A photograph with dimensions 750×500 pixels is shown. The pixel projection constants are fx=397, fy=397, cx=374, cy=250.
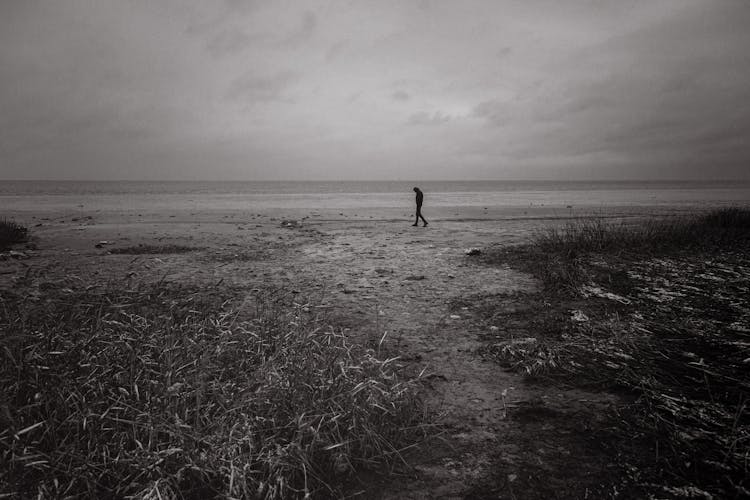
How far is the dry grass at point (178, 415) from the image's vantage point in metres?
2.28

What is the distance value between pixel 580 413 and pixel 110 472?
3.32 meters

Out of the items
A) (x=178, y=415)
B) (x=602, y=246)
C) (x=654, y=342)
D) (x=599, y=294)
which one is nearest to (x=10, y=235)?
(x=178, y=415)

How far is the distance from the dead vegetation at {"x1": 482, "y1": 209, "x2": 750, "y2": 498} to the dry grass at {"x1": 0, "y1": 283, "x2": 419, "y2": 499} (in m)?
1.65

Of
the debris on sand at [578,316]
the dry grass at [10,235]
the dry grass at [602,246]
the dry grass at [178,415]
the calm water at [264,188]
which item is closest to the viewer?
the dry grass at [178,415]

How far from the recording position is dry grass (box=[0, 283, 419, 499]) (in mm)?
2283

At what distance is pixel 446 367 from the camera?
4133 mm

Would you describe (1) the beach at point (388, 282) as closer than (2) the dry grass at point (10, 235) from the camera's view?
Yes

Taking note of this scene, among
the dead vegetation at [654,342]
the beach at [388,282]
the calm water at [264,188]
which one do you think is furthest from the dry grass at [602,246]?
the calm water at [264,188]

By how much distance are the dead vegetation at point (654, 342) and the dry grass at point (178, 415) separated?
1.65 m

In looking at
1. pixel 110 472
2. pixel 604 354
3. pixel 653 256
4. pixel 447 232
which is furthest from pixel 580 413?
pixel 447 232

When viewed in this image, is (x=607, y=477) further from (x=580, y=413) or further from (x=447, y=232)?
(x=447, y=232)

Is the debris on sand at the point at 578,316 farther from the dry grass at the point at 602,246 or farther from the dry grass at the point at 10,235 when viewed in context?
the dry grass at the point at 10,235

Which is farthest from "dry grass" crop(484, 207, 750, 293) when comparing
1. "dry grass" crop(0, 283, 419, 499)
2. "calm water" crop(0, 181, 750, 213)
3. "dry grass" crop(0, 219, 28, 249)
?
"calm water" crop(0, 181, 750, 213)

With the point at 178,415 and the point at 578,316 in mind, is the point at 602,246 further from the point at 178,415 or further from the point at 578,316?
the point at 178,415
